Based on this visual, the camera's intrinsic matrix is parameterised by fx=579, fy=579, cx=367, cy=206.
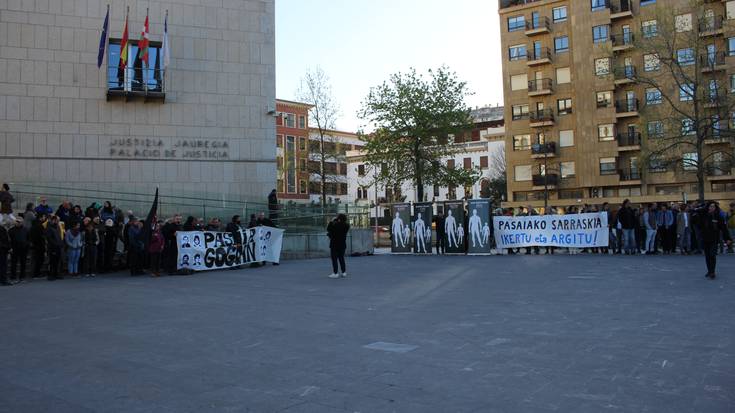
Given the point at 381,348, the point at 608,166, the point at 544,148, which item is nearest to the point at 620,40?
the point at 608,166

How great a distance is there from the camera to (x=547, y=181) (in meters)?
59.3

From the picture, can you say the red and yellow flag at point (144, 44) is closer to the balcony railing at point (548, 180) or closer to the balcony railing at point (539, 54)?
the balcony railing at point (548, 180)

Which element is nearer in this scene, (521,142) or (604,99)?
(604,99)

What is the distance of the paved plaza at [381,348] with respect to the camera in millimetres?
4578

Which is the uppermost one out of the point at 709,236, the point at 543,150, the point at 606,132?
the point at 606,132

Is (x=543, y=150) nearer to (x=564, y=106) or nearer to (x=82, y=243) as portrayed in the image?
(x=564, y=106)

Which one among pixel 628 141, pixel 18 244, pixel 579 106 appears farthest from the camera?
pixel 579 106

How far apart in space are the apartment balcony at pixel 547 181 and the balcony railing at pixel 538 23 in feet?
50.5

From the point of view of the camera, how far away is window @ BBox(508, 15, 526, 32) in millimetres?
62344

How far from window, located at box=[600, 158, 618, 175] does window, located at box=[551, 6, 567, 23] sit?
605 inches

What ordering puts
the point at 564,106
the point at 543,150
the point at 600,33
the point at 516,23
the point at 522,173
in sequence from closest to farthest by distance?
the point at 600,33 → the point at 543,150 → the point at 564,106 → the point at 522,173 → the point at 516,23

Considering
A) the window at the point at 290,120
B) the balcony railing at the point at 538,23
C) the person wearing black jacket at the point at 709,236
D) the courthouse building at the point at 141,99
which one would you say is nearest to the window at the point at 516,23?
the balcony railing at the point at 538,23

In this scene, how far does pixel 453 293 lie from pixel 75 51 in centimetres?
2046

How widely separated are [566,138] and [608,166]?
5180mm
